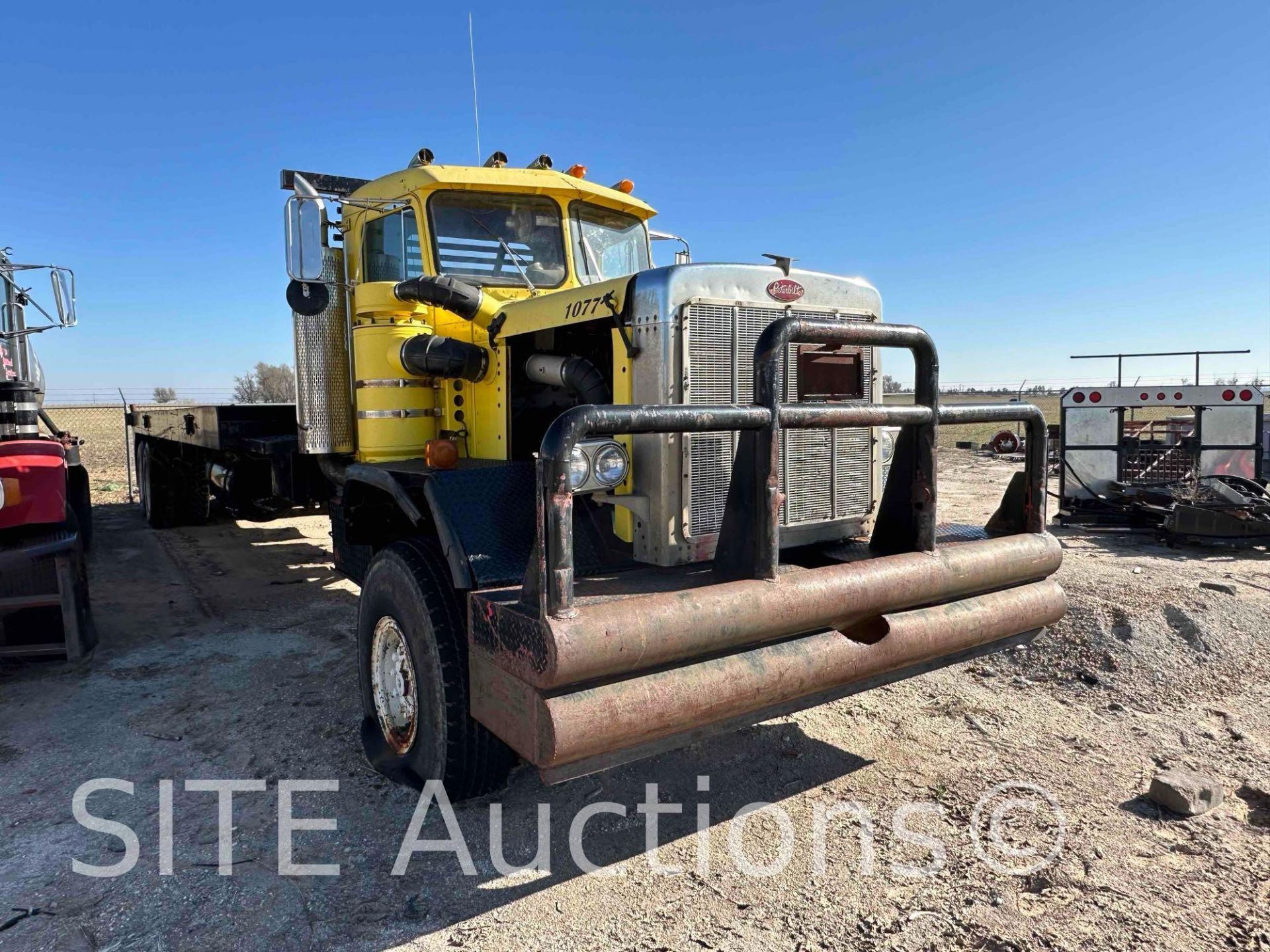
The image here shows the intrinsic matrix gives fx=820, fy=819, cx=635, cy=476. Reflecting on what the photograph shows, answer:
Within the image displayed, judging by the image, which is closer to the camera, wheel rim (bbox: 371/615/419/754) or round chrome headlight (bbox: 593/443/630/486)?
round chrome headlight (bbox: 593/443/630/486)

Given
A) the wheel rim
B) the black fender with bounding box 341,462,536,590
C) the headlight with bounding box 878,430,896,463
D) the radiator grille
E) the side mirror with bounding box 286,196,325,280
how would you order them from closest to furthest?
1. the black fender with bounding box 341,462,536,590
2. the radiator grille
3. the wheel rim
4. the headlight with bounding box 878,430,896,463
5. the side mirror with bounding box 286,196,325,280

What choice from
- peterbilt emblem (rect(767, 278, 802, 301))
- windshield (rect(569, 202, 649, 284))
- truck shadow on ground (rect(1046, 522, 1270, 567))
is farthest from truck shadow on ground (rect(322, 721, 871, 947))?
truck shadow on ground (rect(1046, 522, 1270, 567))

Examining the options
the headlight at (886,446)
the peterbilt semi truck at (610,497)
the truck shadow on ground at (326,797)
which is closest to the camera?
the peterbilt semi truck at (610,497)

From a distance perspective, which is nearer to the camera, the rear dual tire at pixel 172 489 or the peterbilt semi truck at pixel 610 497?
the peterbilt semi truck at pixel 610 497

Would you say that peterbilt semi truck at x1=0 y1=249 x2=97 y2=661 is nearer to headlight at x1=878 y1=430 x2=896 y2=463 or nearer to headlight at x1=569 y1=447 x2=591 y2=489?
headlight at x1=569 y1=447 x2=591 y2=489

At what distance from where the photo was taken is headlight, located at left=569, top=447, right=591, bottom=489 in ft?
9.43

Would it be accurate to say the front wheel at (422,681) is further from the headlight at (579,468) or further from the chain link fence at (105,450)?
the chain link fence at (105,450)

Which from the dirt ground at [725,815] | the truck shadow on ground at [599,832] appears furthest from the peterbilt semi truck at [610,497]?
the dirt ground at [725,815]

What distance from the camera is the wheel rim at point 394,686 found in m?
3.39

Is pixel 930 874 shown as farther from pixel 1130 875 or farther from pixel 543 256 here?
pixel 543 256

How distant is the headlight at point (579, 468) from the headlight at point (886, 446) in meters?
1.76

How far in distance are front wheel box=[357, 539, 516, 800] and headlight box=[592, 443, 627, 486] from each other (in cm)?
80

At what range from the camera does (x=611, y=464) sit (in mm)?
2959

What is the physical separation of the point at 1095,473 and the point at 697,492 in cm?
810
